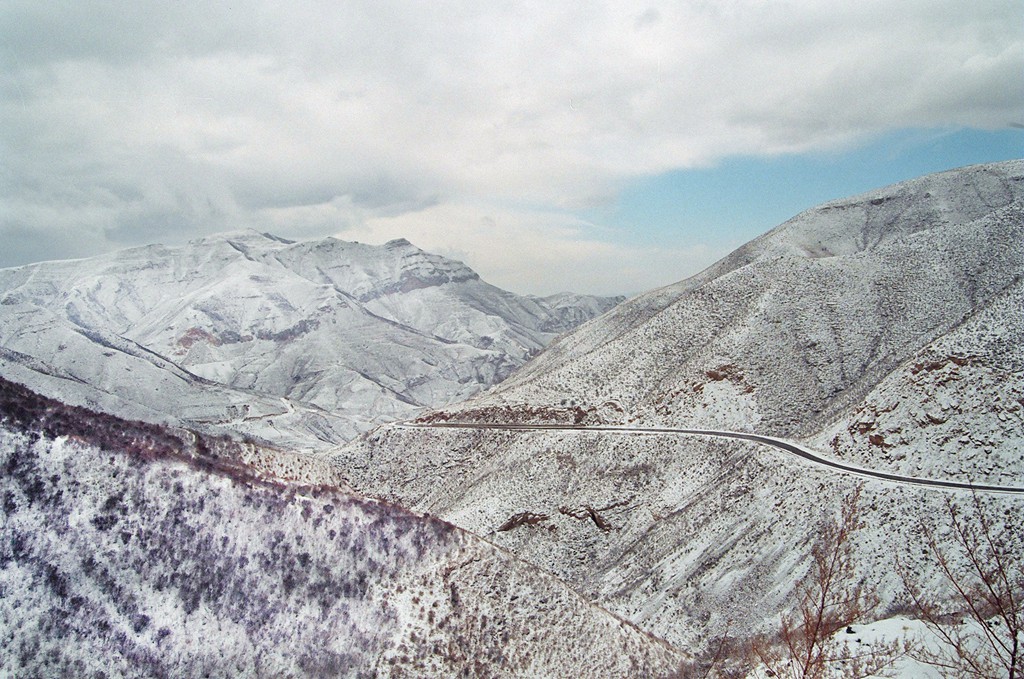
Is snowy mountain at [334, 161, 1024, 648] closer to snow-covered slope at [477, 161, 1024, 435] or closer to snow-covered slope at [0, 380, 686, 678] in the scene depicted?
snow-covered slope at [477, 161, 1024, 435]

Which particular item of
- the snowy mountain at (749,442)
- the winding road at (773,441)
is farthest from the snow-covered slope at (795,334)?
the winding road at (773,441)

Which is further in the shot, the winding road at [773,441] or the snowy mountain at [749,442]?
the snowy mountain at [749,442]

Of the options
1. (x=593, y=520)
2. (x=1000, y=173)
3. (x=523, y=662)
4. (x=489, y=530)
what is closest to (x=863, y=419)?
(x=593, y=520)

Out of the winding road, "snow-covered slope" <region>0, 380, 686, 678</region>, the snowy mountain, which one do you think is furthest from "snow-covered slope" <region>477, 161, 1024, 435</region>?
"snow-covered slope" <region>0, 380, 686, 678</region>

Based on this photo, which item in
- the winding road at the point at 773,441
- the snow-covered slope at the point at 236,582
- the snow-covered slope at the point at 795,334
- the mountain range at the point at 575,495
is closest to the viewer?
the snow-covered slope at the point at 236,582

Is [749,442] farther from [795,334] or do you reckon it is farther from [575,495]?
[795,334]

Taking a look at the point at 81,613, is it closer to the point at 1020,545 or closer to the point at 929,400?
the point at 1020,545

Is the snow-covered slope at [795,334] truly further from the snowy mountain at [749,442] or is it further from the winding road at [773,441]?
the winding road at [773,441]

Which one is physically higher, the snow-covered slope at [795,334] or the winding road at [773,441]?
the snow-covered slope at [795,334]
